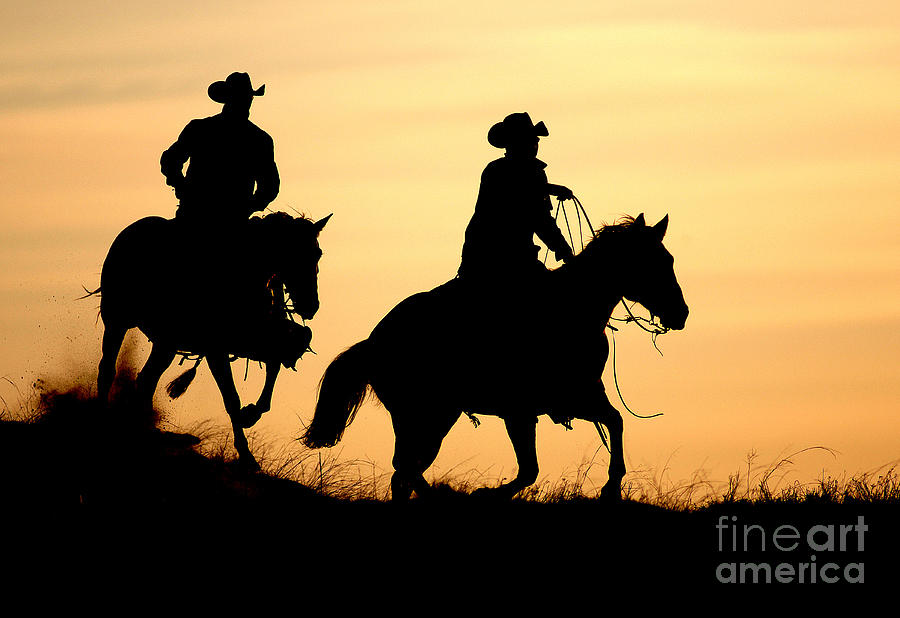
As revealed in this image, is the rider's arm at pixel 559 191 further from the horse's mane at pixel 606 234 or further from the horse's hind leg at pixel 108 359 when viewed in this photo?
the horse's hind leg at pixel 108 359

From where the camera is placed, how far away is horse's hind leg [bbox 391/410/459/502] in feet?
41.8

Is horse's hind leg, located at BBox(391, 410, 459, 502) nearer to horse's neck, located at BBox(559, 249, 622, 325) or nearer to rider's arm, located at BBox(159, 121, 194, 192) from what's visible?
horse's neck, located at BBox(559, 249, 622, 325)

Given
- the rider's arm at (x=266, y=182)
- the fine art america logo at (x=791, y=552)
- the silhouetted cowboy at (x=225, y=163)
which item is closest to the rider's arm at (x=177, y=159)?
the silhouetted cowboy at (x=225, y=163)

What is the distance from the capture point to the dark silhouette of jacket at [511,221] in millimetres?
12852

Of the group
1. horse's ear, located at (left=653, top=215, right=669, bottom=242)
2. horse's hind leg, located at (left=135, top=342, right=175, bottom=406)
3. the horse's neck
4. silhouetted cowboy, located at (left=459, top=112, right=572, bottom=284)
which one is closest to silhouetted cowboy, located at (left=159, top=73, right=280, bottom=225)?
horse's hind leg, located at (left=135, top=342, right=175, bottom=406)

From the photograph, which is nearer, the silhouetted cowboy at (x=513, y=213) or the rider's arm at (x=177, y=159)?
the silhouetted cowboy at (x=513, y=213)

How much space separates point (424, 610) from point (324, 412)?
3.83m

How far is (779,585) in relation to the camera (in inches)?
408

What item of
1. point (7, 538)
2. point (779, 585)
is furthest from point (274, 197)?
point (779, 585)

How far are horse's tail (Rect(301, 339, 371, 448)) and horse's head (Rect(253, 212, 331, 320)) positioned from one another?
26.1 inches

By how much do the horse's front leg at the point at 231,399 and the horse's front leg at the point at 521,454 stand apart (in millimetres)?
2175

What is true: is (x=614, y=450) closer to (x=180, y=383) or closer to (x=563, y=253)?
(x=563, y=253)

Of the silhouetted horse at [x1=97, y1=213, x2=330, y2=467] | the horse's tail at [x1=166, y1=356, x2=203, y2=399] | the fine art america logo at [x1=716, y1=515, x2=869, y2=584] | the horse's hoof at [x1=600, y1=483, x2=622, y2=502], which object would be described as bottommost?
the fine art america logo at [x1=716, y1=515, x2=869, y2=584]

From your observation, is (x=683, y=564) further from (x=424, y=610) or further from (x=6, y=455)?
(x=6, y=455)
